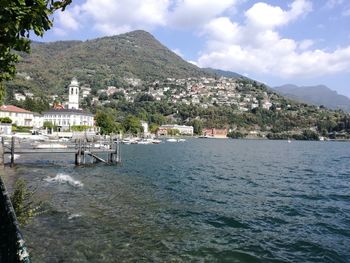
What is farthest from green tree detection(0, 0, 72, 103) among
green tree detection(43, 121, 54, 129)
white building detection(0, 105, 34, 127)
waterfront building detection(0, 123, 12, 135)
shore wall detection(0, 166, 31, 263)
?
green tree detection(43, 121, 54, 129)

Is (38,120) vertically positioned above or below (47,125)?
above

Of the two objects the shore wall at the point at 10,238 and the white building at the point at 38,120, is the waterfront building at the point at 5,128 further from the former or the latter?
the shore wall at the point at 10,238

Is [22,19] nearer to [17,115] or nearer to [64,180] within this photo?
[64,180]

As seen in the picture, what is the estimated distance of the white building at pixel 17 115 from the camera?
424 ft

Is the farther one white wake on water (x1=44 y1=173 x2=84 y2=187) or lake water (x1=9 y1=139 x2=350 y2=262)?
white wake on water (x1=44 y1=173 x2=84 y2=187)

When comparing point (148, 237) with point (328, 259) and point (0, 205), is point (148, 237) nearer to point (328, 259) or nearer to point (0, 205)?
point (328, 259)

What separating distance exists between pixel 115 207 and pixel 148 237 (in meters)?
6.47

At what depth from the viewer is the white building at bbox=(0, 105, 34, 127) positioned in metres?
129

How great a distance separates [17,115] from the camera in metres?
134

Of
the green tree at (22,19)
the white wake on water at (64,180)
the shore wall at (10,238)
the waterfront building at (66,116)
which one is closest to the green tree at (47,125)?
the waterfront building at (66,116)

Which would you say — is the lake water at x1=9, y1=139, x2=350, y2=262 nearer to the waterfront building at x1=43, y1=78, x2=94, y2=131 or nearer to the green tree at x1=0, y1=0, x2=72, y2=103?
the green tree at x1=0, y1=0, x2=72, y2=103

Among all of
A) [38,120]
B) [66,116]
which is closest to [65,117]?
[66,116]

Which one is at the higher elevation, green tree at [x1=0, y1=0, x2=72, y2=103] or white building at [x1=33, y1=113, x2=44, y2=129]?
white building at [x1=33, y1=113, x2=44, y2=129]

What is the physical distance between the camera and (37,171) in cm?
3853
